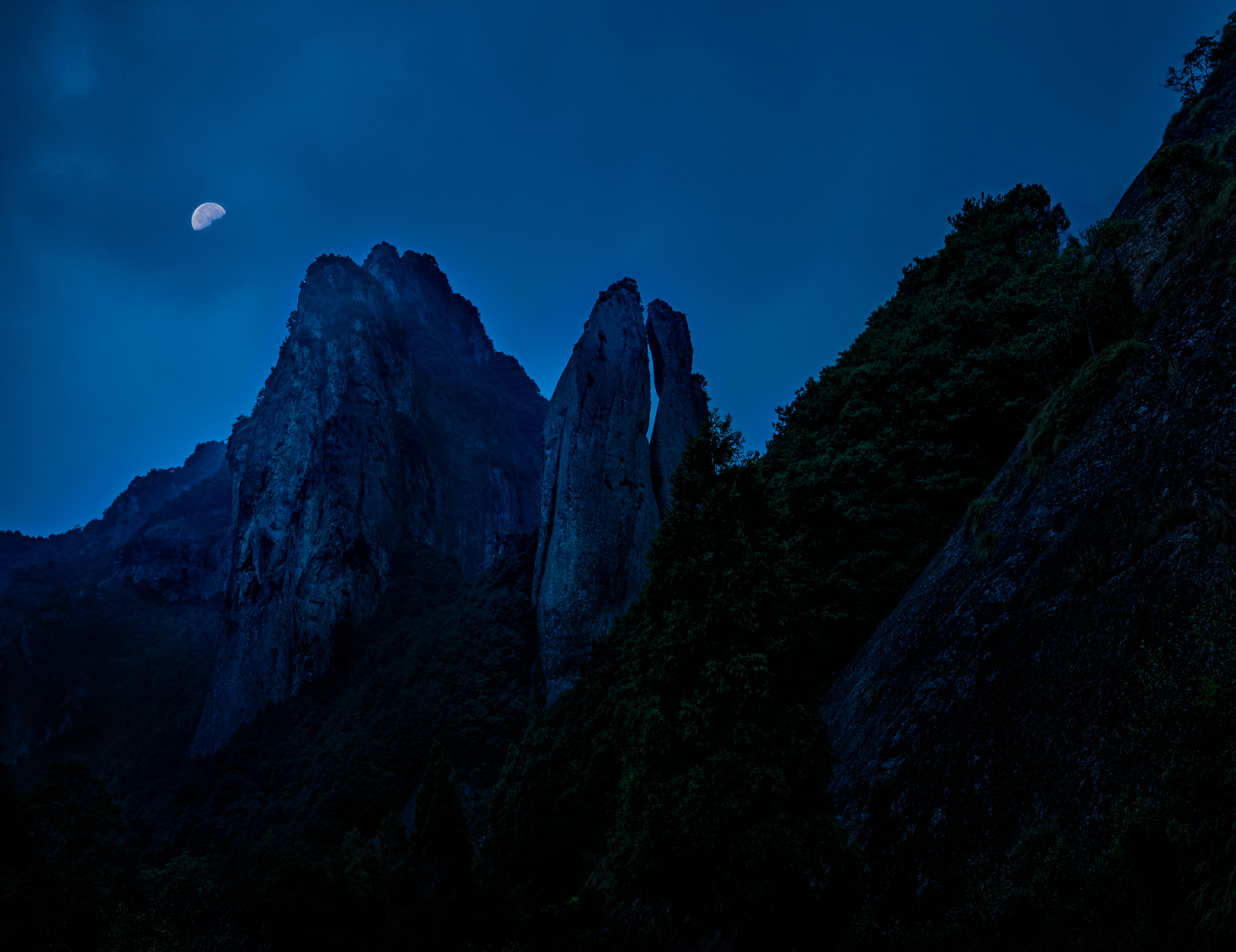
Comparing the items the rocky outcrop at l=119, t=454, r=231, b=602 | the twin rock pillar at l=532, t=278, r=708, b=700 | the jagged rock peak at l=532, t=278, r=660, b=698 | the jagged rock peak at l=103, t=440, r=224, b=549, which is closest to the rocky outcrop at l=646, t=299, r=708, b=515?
the twin rock pillar at l=532, t=278, r=708, b=700

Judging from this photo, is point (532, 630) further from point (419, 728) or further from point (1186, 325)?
point (1186, 325)

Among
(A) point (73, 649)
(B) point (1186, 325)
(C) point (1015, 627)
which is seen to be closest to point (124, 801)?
(A) point (73, 649)

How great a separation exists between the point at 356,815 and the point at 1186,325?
49721mm

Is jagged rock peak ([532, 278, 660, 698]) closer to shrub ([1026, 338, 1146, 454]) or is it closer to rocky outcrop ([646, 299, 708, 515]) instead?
rocky outcrop ([646, 299, 708, 515])

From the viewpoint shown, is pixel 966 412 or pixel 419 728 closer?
pixel 966 412

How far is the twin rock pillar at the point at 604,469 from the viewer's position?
1762 inches

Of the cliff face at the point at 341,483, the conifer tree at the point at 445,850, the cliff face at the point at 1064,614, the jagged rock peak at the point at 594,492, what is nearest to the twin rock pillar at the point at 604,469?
the jagged rock peak at the point at 594,492

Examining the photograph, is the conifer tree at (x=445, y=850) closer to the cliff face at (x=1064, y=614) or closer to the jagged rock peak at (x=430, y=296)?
the cliff face at (x=1064, y=614)

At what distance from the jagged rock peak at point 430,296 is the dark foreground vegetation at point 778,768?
79210mm

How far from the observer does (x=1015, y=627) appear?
8.61m

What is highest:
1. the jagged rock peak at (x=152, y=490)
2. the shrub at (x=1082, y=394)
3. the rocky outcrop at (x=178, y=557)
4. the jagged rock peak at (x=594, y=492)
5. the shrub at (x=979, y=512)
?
the jagged rock peak at (x=152, y=490)

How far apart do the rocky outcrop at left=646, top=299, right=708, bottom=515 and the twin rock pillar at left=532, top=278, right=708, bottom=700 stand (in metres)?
0.11

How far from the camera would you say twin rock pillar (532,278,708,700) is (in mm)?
44750

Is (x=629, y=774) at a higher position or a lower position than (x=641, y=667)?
lower
